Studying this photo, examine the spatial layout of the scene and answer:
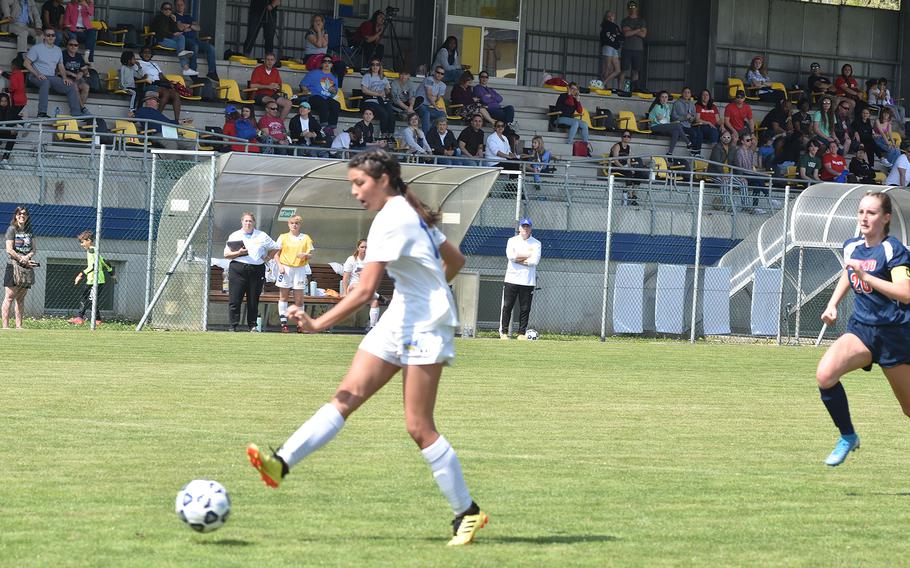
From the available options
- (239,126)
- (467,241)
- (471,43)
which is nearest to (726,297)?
(467,241)

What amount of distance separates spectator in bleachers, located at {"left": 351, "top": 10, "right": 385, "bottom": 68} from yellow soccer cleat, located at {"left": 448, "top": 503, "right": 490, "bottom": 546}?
27339 mm

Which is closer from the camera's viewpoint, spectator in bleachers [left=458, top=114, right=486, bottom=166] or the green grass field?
the green grass field

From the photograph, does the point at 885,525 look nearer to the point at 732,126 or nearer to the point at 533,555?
the point at 533,555

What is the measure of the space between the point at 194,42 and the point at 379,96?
4.08 m

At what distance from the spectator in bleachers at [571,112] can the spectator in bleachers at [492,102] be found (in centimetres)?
121

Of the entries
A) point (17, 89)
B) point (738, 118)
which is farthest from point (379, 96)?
point (738, 118)

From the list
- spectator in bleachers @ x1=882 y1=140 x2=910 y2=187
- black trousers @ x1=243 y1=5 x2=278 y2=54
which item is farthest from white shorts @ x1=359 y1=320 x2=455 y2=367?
spectator in bleachers @ x1=882 y1=140 x2=910 y2=187

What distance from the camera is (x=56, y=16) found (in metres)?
27.5

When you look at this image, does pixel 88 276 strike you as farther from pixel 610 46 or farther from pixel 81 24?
pixel 610 46

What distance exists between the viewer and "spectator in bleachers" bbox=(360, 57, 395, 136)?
94.4ft

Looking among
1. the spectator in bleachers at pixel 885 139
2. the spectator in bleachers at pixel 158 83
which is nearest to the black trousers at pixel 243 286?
the spectator in bleachers at pixel 158 83

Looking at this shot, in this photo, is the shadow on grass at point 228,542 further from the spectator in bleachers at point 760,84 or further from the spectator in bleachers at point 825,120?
the spectator in bleachers at point 760,84

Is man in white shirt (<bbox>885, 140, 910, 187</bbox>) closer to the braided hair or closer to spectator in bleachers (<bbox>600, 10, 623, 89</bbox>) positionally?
spectator in bleachers (<bbox>600, 10, 623, 89</bbox>)

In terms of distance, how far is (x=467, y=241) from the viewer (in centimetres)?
2505
